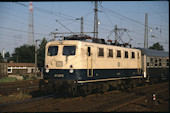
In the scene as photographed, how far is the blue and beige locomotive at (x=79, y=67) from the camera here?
42.3 feet

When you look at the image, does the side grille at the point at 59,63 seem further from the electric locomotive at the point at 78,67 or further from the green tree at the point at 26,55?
the green tree at the point at 26,55

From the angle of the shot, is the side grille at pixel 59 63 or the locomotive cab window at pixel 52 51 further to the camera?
the locomotive cab window at pixel 52 51

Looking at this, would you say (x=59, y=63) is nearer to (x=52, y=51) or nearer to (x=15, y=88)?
(x=52, y=51)

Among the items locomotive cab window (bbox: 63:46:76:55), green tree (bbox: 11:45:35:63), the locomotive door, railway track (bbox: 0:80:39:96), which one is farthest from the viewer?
green tree (bbox: 11:45:35:63)

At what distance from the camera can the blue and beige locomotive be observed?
1289 centimetres

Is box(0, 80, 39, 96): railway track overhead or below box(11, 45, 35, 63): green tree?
below

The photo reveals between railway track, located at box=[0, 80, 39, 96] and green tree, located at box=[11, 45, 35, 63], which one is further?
green tree, located at box=[11, 45, 35, 63]

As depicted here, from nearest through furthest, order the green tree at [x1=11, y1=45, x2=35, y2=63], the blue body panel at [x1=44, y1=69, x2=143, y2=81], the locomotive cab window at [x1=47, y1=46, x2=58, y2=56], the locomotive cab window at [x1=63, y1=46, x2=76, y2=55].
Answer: the blue body panel at [x1=44, y1=69, x2=143, y2=81] < the locomotive cab window at [x1=63, y1=46, x2=76, y2=55] < the locomotive cab window at [x1=47, y1=46, x2=58, y2=56] < the green tree at [x1=11, y1=45, x2=35, y2=63]

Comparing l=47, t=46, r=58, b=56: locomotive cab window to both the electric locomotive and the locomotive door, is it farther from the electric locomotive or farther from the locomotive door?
the locomotive door

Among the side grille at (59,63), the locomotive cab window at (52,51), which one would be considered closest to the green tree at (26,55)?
the locomotive cab window at (52,51)

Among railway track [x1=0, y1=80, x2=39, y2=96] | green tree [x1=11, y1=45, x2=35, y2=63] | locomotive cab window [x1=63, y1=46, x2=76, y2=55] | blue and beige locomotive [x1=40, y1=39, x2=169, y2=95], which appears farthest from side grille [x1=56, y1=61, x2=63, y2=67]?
green tree [x1=11, y1=45, x2=35, y2=63]

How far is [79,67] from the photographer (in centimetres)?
1295

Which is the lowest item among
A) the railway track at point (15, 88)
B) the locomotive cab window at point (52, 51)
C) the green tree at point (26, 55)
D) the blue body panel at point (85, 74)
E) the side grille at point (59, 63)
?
the railway track at point (15, 88)

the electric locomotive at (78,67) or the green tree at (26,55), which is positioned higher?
the green tree at (26,55)
